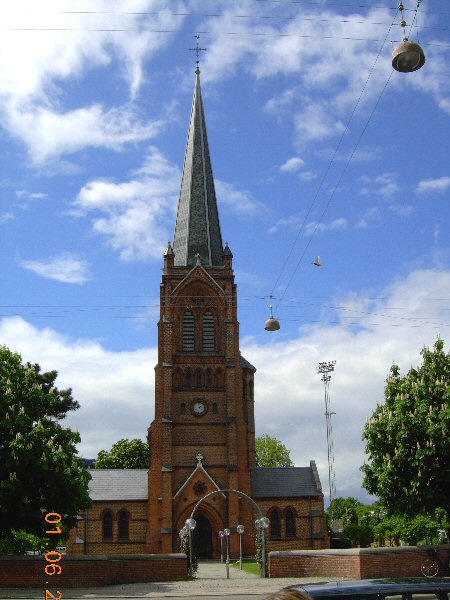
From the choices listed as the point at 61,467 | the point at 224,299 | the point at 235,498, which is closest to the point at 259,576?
the point at 61,467

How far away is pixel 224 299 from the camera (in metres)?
55.7

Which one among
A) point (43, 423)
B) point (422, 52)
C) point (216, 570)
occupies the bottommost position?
point (216, 570)

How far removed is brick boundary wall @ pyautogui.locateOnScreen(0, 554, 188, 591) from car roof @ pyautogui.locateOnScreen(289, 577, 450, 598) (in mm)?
21620

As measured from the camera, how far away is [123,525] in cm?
5212

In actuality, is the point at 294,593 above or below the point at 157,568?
above

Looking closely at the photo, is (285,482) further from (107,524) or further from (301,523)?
(107,524)

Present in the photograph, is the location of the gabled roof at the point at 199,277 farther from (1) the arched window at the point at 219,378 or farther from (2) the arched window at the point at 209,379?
(2) the arched window at the point at 209,379

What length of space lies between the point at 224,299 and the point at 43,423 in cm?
2861

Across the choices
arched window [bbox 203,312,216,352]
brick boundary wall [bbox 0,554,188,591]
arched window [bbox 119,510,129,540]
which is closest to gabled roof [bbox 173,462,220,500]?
arched window [bbox 119,510,129,540]

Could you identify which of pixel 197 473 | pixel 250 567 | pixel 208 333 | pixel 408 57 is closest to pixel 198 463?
pixel 197 473

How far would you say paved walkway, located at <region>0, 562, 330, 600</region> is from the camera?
24.7 m

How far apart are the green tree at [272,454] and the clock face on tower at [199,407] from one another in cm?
3294

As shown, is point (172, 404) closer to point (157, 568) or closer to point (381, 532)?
point (381, 532)

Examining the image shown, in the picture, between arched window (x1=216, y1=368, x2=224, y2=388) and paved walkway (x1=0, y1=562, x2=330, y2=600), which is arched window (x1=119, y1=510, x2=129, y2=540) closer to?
arched window (x1=216, y1=368, x2=224, y2=388)
